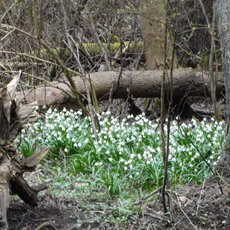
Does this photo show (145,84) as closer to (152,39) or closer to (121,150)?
(152,39)

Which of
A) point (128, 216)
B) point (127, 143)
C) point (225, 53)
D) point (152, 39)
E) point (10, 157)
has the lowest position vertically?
point (127, 143)

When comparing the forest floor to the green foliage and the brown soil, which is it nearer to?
the brown soil

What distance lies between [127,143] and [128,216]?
2.83m

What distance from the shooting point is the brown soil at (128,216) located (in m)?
5.48

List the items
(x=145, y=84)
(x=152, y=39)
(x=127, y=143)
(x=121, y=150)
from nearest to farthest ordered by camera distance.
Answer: (x=121, y=150) → (x=127, y=143) → (x=145, y=84) → (x=152, y=39)

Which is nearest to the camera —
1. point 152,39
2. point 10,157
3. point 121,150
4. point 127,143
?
point 10,157

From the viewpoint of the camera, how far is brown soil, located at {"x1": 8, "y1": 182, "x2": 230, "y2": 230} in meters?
5.48

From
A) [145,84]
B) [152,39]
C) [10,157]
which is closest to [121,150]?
[10,157]

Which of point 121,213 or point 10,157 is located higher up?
point 10,157

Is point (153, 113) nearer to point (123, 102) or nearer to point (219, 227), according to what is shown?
point (123, 102)

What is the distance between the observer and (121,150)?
798 centimetres

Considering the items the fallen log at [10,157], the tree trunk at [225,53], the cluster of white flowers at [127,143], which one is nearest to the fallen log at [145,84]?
the cluster of white flowers at [127,143]

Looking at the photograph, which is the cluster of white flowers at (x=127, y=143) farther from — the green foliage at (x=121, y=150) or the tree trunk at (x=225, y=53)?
the tree trunk at (x=225, y=53)

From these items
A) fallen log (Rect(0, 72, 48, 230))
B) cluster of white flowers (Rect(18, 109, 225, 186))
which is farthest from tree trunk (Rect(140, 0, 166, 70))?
fallen log (Rect(0, 72, 48, 230))
